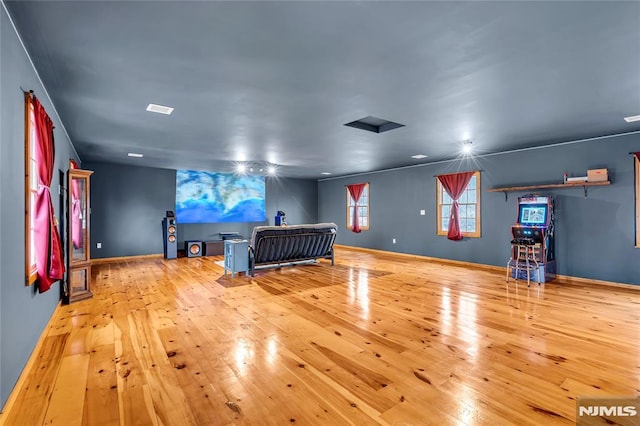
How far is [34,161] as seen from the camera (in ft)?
8.64

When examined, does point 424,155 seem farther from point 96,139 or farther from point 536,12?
point 96,139

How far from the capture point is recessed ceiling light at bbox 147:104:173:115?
3555 millimetres

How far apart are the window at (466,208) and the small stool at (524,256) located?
1.16 meters

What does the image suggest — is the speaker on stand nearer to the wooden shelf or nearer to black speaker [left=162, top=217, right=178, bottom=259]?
black speaker [left=162, top=217, right=178, bottom=259]

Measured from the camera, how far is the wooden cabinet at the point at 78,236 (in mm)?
4141

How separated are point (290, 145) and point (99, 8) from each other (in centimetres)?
381

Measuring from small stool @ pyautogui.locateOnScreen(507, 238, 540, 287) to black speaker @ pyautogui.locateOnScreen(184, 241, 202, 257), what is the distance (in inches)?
280

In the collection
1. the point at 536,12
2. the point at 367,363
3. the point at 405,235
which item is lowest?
the point at 367,363

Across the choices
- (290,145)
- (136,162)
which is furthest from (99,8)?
(136,162)

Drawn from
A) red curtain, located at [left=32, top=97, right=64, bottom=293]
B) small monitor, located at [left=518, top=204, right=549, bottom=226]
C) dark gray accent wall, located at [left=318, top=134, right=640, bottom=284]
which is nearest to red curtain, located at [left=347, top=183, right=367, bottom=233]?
dark gray accent wall, located at [left=318, top=134, right=640, bottom=284]

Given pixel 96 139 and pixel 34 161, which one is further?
pixel 96 139

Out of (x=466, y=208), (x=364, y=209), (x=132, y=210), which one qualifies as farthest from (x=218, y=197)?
(x=466, y=208)

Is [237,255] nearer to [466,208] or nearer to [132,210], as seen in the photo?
[132,210]

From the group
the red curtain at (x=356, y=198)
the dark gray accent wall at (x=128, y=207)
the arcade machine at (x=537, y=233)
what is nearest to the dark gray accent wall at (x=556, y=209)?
the arcade machine at (x=537, y=233)
